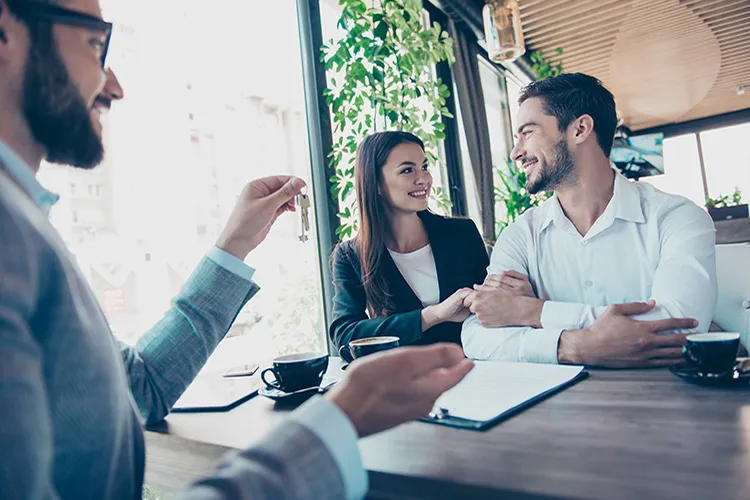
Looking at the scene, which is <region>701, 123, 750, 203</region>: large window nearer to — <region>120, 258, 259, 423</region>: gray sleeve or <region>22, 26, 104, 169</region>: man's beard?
<region>120, 258, 259, 423</region>: gray sleeve

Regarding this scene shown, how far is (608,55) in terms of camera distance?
6.44 meters

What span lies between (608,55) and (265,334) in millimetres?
6034

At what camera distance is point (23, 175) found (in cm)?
69

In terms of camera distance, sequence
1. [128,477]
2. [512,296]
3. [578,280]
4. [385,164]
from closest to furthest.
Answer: [128,477] < [512,296] < [578,280] < [385,164]

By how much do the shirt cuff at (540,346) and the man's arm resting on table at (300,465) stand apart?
0.83m

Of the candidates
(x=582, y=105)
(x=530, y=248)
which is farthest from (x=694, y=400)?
(x=582, y=105)

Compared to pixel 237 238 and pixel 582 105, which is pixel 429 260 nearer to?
pixel 582 105

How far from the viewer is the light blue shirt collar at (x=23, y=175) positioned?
2.19 feet

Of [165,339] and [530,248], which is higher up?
[530,248]

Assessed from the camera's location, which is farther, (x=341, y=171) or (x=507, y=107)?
(x=507, y=107)

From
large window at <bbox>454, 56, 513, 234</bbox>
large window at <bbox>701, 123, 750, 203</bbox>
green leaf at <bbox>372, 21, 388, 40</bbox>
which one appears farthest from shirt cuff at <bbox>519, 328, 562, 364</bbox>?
large window at <bbox>701, 123, 750, 203</bbox>

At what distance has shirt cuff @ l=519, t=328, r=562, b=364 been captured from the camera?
1220 millimetres

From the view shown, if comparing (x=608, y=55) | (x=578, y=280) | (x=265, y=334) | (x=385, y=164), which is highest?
(x=608, y=55)

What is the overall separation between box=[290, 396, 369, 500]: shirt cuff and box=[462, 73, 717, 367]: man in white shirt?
789 millimetres
